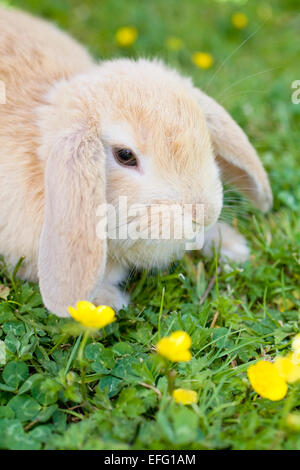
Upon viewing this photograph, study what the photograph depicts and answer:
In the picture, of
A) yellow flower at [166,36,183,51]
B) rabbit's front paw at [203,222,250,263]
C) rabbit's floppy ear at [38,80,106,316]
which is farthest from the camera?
yellow flower at [166,36,183,51]

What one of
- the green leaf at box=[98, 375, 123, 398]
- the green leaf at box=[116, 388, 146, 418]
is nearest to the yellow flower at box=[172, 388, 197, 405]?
the green leaf at box=[116, 388, 146, 418]

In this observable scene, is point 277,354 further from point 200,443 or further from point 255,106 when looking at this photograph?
point 255,106

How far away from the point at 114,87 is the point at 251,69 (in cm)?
252

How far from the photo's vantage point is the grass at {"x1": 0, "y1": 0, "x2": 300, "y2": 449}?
204 centimetres

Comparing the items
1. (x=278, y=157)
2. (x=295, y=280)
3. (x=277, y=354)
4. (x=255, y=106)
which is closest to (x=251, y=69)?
(x=255, y=106)

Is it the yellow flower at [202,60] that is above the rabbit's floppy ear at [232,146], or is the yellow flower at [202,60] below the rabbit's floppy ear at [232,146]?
above

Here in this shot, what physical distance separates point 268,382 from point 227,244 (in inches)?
55.9

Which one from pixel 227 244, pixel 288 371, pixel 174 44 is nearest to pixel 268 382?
pixel 288 371

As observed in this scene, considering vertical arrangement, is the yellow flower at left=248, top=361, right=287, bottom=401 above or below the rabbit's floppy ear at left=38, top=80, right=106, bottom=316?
below

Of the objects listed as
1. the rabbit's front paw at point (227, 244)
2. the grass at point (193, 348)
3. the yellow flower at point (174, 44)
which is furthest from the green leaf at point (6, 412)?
the yellow flower at point (174, 44)

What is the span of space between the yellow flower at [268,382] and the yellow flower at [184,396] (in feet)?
0.76

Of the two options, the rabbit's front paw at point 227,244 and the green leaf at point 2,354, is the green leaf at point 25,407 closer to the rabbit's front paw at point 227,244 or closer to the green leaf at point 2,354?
the green leaf at point 2,354

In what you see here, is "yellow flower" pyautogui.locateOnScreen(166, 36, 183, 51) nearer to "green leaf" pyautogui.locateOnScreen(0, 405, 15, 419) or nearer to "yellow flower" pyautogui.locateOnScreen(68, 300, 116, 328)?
"yellow flower" pyautogui.locateOnScreen(68, 300, 116, 328)

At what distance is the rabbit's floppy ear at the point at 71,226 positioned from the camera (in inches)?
95.7
